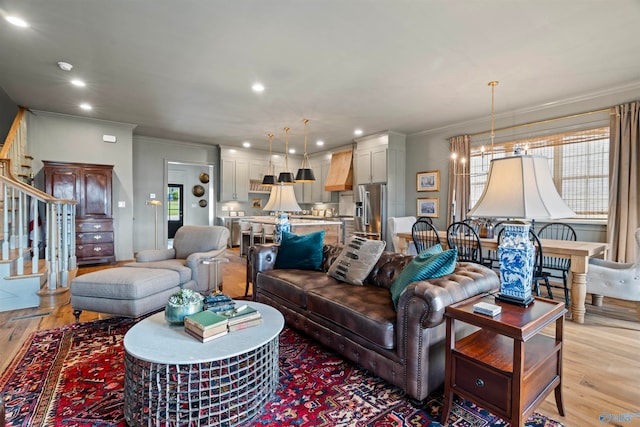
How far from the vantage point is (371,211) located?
6.73m

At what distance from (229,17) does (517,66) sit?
3087mm

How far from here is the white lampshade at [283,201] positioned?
3.91 meters

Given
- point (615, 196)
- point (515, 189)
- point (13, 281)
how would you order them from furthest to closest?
point (615, 196), point (13, 281), point (515, 189)

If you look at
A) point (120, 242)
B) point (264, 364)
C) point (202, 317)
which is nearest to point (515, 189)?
point (264, 364)

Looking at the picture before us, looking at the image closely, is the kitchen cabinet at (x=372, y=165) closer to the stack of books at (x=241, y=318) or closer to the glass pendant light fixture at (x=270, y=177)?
the glass pendant light fixture at (x=270, y=177)

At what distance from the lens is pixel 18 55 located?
331 cm

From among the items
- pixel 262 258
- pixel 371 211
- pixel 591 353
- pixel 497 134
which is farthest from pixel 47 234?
pixel 497 134

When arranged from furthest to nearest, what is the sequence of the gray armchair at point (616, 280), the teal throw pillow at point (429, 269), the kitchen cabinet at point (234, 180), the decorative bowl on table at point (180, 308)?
the kitchen cabinet at point (234, 180) → the gray armchair at point (616, 280) → the teal throw pillow at point (429, 269) → the decorative bowl on table at point (180, 308)

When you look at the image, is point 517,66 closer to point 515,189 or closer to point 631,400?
point 515,189

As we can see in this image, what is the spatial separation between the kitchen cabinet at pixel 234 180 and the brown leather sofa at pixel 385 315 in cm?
571

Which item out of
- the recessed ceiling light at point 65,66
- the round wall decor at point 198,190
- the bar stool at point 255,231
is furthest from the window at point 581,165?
the round wall decor at point 198,190

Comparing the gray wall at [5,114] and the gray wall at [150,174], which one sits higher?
the gray wall at [5,114]

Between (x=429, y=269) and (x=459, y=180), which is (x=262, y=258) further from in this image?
(x=459, y=180)

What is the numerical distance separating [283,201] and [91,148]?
4438 mm
